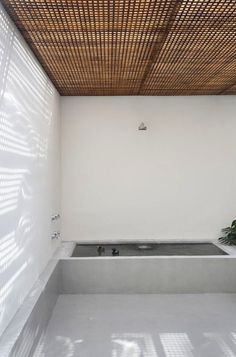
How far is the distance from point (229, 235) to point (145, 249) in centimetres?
142

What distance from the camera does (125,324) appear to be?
151 inches

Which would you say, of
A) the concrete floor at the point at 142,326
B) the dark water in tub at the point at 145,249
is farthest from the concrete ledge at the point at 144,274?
the dark water in tub at the point at 145,249

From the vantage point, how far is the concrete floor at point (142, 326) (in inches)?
129

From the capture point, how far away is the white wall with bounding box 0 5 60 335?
9.33 ft

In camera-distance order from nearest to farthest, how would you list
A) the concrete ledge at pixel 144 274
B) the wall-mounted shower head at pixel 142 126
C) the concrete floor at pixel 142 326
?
the concrete floor at pixel 142 326, the concrete ledge at pixel 144 274, the wall-mounted shower head at pixel 142 126

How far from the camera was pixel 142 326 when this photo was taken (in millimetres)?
3779

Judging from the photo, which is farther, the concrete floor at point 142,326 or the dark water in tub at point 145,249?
the dark water in tub at point 145,249

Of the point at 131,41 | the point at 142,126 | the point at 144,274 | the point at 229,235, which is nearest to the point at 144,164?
the point at 142,126

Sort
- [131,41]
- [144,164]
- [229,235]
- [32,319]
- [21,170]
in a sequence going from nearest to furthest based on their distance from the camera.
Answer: [32,319]
[21,170]
[131,41]
[229,235]
[144,164]

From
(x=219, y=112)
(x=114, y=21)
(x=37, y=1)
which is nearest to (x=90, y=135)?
(x=219, y=112)

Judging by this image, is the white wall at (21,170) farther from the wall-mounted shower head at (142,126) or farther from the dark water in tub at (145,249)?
the wall-mounted shower head at (142,126)

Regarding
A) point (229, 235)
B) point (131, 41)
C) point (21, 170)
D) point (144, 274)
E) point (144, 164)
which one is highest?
point (131, 41)

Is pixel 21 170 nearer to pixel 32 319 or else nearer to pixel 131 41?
pixel 32 319

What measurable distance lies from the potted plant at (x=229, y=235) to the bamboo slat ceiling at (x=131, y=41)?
7.19ft
